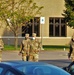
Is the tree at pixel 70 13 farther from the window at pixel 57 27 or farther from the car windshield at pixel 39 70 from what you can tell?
the car windshield at pixel 39 70

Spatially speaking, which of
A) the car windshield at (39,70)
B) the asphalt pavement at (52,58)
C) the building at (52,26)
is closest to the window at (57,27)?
the building at (52,26)

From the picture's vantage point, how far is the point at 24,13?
40656mm

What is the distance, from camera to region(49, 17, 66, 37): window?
5041 centimetres

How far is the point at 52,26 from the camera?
166 ft

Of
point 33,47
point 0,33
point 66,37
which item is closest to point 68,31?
point 66,37

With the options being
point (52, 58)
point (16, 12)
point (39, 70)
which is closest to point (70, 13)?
point (16, 12)

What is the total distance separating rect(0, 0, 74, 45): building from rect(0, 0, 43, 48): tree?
6129mm

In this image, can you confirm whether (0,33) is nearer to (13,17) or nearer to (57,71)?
(13,17)

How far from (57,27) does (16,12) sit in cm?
1155

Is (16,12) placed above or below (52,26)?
above

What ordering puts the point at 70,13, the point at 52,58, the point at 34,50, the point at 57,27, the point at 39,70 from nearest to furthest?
the point at 39,70, the point at 34,50, the point at 52,58, the point at 70,13, the point at 57,27

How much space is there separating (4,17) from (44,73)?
31817 millimetres

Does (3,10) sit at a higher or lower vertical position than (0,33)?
higher

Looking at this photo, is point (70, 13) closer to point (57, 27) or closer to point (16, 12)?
point (16, 12)
